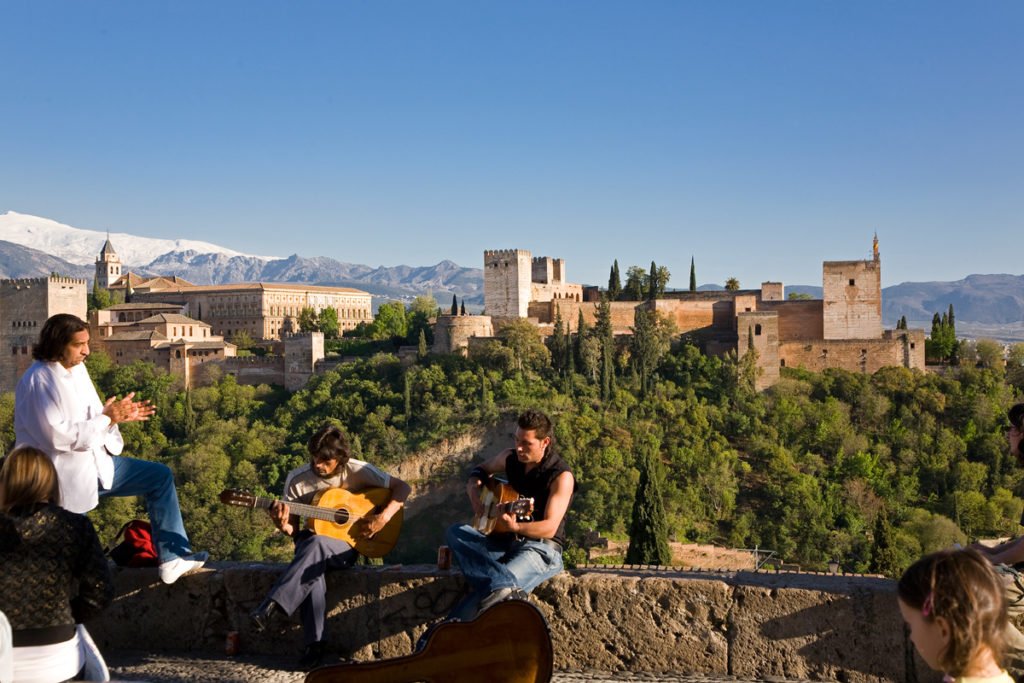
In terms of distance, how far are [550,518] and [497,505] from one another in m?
0.27

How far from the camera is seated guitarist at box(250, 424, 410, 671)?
5340 millimetres

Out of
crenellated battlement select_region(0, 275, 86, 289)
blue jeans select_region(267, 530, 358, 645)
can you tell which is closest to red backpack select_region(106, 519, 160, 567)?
blue jeans select_region(267, 530, 358, 645)

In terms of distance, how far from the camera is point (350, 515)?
5.69 meters

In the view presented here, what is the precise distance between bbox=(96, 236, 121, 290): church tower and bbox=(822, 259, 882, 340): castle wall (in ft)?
202

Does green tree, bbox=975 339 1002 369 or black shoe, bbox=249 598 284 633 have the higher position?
black shoe, bbox=249 598 284 633

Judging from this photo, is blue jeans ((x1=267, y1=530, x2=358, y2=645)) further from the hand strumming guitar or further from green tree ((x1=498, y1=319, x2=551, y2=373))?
green tree ((x1=498, y1=319, x2=551, y2=373))

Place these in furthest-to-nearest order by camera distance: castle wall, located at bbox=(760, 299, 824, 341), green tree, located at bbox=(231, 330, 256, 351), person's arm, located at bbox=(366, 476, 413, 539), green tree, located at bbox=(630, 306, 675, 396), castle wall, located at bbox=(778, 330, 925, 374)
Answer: green tree, located at bbox=(231, 330, 256, 351)
castle wall, located at bbox=(760, 299, 824, 341)
castle wall, located at bbox=(778, 330, 925, 374)
green tree, located at bbox=(630, 306, 675, 396)
person's arm, located at bbox=(366, 476, 413, 539)

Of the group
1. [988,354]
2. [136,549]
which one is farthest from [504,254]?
[136,549]

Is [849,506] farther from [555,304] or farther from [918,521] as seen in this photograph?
[555,304]

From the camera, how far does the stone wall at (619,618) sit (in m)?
5.12

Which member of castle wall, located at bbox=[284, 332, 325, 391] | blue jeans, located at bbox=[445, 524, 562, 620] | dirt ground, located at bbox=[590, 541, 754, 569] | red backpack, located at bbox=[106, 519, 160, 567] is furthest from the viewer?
castle wall, located at bbox=[284, 332, 325, 391]

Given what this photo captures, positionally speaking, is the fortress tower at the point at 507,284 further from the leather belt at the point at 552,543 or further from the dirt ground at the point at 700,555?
the leather belt at the point at 552,543

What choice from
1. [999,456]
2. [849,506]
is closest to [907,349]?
[999,456]

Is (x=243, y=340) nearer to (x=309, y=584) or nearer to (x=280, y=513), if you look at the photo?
(x=280, y=513)
